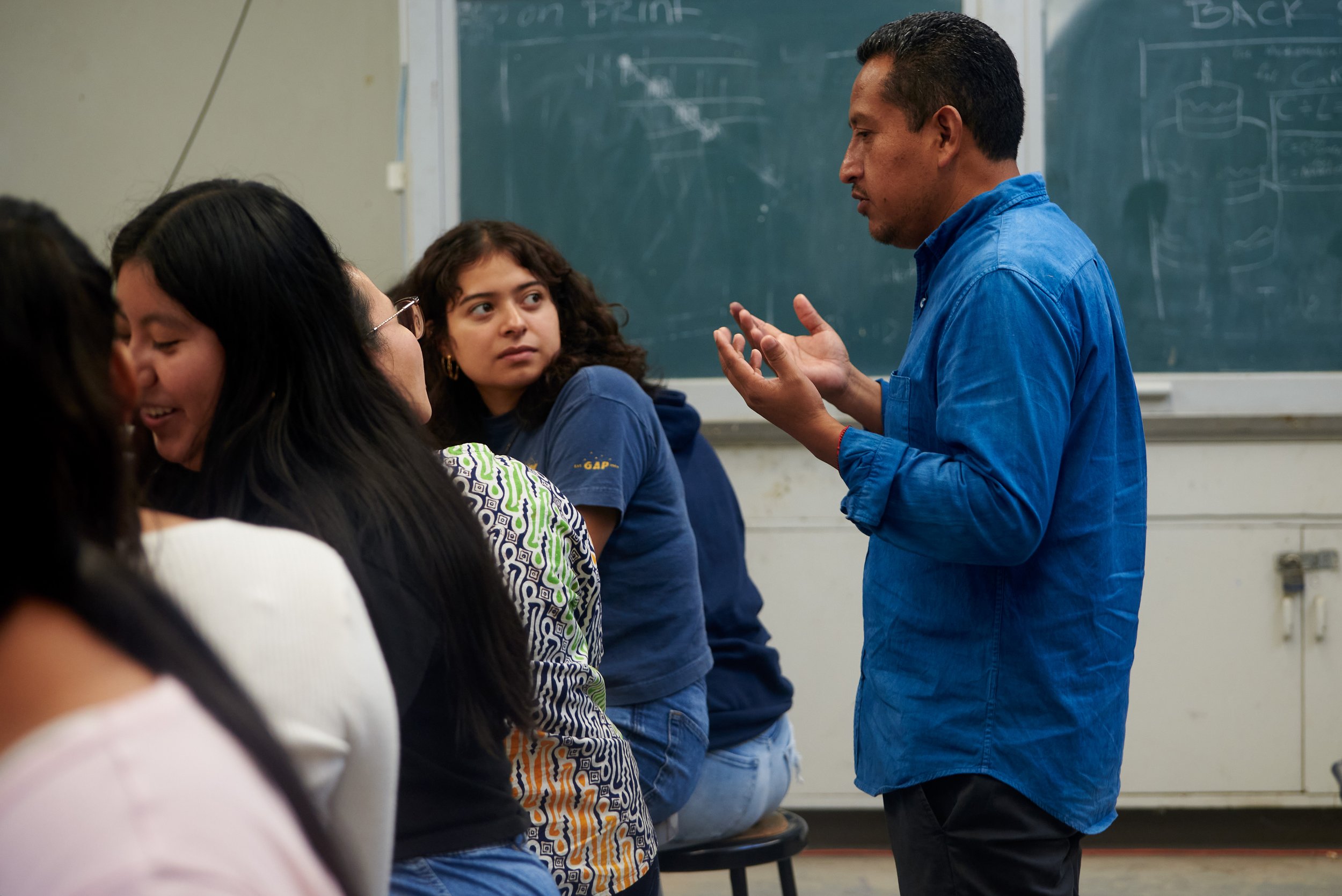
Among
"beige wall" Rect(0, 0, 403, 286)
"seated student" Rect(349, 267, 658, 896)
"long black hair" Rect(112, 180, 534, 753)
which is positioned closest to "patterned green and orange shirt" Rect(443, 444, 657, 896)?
"seated student" Rect(349, 267, 658, 896)

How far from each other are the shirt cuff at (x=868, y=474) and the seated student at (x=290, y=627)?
2.59 feet

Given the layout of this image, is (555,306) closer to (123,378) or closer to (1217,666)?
(123,378)

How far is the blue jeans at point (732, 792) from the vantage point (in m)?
1.80

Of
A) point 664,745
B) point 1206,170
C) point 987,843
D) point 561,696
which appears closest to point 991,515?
point 987,843

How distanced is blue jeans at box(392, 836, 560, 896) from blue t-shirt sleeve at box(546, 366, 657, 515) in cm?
70

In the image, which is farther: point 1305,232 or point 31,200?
point 1305,232

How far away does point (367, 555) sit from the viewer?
891mm

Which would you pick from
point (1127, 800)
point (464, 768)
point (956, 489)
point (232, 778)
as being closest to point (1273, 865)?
point (1127, 800)

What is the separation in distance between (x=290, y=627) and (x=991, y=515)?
2.81ft

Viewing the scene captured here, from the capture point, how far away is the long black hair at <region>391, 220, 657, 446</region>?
2.00 m

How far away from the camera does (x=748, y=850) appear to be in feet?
5.92

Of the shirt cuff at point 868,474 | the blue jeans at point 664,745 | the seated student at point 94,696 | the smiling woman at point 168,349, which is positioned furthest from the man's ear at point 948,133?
the seated student at point 94,696

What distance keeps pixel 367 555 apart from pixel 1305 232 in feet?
9.30

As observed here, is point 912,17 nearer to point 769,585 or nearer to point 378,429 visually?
point 378,429
